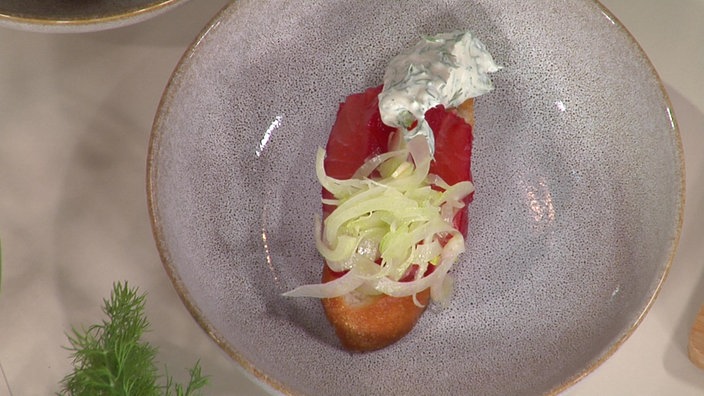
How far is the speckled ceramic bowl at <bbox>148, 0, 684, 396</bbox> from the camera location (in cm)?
118

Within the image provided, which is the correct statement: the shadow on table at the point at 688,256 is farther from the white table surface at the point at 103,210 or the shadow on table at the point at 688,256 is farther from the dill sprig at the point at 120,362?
the dill sprig at the point at 120,362

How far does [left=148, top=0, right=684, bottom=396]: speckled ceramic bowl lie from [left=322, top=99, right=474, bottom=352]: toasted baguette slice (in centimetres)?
2

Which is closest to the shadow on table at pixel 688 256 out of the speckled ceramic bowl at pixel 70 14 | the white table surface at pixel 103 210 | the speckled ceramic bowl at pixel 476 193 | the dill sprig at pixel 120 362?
the white table surface at pixel 103 210

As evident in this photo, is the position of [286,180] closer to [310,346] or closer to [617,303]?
[310,346]

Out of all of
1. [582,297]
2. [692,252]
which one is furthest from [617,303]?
[692,252]

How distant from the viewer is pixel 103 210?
129cm

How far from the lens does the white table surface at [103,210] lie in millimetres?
1229

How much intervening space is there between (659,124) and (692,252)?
24 centimetres

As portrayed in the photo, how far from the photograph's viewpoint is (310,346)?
1206 millimetres

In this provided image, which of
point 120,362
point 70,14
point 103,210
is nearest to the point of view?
point 120,362

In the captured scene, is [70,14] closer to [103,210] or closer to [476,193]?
[103,210]

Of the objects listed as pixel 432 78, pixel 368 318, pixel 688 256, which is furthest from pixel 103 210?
pixel 688 256

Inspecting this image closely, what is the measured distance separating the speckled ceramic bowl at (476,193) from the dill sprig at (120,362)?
97 mm

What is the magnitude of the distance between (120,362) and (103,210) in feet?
1.07
